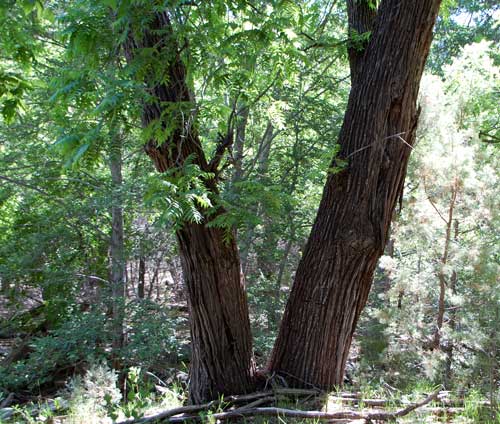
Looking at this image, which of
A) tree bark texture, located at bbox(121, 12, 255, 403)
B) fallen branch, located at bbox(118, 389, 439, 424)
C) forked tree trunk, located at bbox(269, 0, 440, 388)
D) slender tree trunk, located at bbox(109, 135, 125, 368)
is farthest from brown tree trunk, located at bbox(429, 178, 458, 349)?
slender tree trunk, located at bbox(109, 135, 125, 368)

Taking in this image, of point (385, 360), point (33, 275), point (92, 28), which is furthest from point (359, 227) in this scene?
point (33, 275)

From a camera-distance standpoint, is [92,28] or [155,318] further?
[155,318]

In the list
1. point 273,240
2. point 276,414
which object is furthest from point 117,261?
point 276,414

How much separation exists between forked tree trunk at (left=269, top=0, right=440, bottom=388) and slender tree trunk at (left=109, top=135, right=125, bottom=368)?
3852mm

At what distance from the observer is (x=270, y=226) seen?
319 inches

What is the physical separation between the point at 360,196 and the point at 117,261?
5.09 metres

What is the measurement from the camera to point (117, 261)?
7.58 m

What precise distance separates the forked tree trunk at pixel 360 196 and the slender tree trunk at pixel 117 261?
3.85 m

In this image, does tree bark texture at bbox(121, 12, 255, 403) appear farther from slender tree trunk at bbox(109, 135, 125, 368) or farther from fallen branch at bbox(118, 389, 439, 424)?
slender tree trunk at bbox(109, 135, 125, 368)

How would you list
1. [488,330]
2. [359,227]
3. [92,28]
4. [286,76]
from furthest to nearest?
[488,330] < [359,227] < [286,76] < [92,28]

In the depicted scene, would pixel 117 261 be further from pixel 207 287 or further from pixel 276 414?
pixel 276 414

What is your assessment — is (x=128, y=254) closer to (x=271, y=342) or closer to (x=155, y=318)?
(x=155, y=318)

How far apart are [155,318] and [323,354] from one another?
13.8 feet

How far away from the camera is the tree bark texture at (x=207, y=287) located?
3.31 meters
